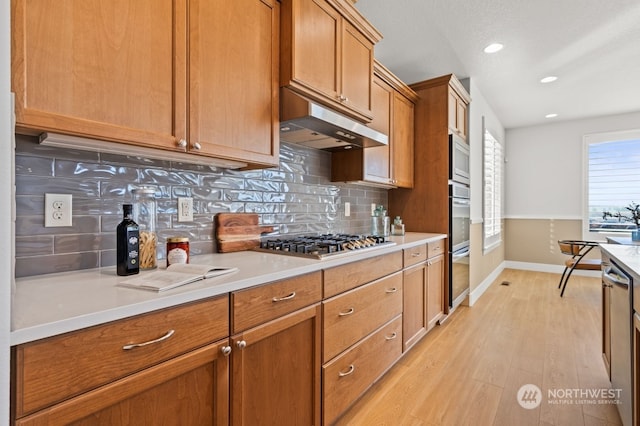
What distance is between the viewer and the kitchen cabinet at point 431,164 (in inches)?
124

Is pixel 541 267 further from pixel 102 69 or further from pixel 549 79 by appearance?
pixel 102 69

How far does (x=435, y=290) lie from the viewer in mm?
2863

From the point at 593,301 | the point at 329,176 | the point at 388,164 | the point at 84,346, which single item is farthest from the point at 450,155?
the point at 84,346

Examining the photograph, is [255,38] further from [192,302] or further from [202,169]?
[192,302]

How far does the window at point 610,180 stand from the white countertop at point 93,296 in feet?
19.5

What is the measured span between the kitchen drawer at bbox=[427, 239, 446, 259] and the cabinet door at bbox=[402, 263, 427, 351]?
0.52 feet

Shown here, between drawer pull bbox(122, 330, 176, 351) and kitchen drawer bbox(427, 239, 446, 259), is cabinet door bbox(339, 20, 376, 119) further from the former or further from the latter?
drawer pull bbox(122, 330, 176, 351)

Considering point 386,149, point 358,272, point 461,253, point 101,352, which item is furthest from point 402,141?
point 101,352

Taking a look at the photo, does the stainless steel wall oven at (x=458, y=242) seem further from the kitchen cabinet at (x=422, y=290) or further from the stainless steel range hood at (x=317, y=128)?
the stainless steel range hood at (x=317, y=128)

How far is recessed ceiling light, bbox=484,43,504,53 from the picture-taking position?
9.57 ft

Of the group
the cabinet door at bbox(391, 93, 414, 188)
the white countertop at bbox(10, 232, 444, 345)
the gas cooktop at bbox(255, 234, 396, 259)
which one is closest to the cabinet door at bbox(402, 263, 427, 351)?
the gas cooktop at bbox(255, 234, 396, 259)

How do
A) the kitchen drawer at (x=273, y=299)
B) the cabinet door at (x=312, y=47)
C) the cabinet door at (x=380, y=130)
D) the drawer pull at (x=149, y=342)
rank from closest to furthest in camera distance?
the drawer pull at (x=149, y=342) < the kitchen drawer at (x=273, y=299) < the cabinet door at (x=312, y=47) < the cabinet door at (x=380, y=130)

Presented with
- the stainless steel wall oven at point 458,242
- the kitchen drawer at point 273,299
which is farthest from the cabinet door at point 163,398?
the stainless steel wall oven at point 458,242

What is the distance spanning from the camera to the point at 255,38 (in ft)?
4.99
